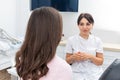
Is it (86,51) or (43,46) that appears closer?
(43,46)

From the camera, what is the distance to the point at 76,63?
215 centimetres

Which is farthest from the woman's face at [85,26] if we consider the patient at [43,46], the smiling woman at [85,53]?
the patient at [43,46]

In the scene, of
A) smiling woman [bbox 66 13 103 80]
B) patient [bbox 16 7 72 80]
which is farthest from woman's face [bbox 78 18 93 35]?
patient [bbox 16 7 72 80]

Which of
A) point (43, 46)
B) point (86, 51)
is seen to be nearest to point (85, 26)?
point (86, 51)

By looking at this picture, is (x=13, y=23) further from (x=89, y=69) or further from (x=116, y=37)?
(x=89, y=69)

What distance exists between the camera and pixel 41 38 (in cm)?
113

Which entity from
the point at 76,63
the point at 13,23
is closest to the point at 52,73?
the point at 76,63

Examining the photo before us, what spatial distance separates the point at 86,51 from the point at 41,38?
1.08 m

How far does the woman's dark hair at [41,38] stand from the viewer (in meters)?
1.13

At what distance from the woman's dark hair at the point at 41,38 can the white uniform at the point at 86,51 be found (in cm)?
98

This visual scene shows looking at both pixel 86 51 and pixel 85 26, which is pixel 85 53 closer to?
pixel 86 51

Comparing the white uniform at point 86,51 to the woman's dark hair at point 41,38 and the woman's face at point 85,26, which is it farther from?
the woman's dark hair at point 41,38

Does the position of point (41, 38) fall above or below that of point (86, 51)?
above

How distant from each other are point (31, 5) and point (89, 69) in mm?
1652
